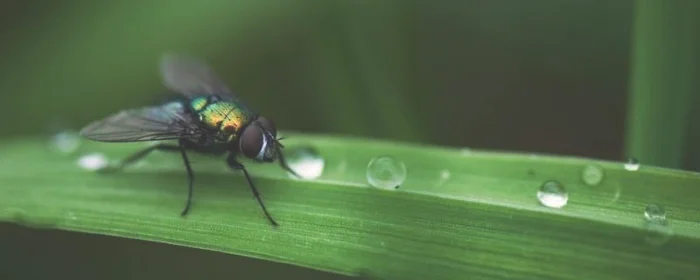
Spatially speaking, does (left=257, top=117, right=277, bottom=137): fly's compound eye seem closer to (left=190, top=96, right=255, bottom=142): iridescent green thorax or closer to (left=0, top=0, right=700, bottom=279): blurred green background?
(left=190, top=96, right=255, bottom=142): iridescent green thorax

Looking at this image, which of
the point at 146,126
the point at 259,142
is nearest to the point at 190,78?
the point at 146,126

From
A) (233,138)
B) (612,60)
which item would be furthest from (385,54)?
(233,138)

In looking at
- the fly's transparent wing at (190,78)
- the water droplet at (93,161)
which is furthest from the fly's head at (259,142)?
the water droplet at (93,161)

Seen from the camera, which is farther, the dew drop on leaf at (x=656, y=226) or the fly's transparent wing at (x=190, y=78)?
the fly's transparent wing at (x=190, y=78)

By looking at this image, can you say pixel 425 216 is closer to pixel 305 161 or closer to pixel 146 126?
pixel 305 161

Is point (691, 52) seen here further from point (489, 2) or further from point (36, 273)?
point (36, 273)

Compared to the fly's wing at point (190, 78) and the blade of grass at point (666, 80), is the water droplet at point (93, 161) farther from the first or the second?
the blade of grass at point (666, 80)
